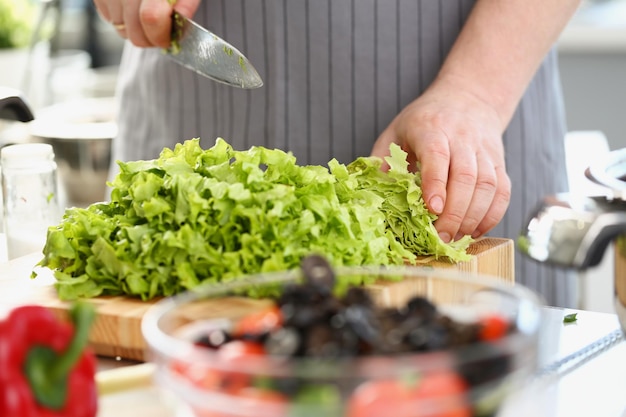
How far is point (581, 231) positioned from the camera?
2.69 ft

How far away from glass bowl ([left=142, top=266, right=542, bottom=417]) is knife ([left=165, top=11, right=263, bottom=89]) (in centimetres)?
65

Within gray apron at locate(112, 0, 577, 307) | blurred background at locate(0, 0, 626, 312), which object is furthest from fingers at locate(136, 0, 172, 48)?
blurred background at locate(0, 0, 626, 312)

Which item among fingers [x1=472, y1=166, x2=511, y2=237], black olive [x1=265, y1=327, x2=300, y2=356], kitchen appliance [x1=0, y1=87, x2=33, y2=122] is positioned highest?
kitchen appliance [x1=0, y1=87, x2=33, y2=122]

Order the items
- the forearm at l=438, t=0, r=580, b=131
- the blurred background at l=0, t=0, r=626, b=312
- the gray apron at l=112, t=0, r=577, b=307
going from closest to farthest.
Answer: the forearm at l=438, t=0, r=580, b=131
the gray apron at l=112, t=0, r=577, b=307
the blurred background at l=0, t=0, r=626, b=312

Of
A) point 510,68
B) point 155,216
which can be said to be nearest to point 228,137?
point 510,68

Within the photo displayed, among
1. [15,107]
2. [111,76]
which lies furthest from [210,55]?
[111,76]

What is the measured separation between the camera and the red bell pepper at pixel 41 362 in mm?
698

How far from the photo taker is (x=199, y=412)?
2.32 ft

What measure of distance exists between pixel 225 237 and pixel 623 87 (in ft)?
11.3

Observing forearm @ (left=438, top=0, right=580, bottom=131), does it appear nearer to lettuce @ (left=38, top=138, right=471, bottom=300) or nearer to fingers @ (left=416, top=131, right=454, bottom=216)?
fingers @ (left=416, top=131, right=454, bottom=216)

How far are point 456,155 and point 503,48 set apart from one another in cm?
29

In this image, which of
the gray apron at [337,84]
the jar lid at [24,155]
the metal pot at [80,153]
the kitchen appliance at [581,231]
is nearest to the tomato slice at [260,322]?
the kitchen appliance at [581,231]

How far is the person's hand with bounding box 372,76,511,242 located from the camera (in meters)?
1.36

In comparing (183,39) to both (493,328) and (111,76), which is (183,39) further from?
(111,76)
